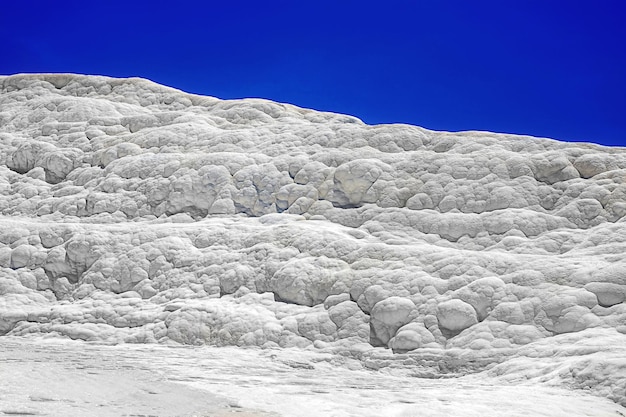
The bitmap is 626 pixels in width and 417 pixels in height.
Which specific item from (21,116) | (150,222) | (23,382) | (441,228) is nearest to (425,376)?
(441,228)

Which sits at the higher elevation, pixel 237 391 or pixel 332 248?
pixel 332 248

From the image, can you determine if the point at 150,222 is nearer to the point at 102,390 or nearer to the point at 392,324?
the point at 392,324

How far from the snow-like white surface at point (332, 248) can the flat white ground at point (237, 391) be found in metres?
0.09

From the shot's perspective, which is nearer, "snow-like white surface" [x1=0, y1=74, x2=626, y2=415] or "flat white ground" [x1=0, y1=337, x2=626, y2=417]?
"flat white ground" [x1=0, y1=337, x2=626, y2=417]

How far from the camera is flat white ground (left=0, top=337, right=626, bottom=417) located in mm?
5496

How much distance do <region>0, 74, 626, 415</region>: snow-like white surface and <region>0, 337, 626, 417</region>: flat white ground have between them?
86mm

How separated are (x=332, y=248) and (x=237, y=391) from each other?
5.51m

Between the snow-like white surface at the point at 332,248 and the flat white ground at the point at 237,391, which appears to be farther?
the snow-like white surface at the point at 332,248

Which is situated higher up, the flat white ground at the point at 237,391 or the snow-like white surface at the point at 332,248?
the snow-like white surface at the point at 332,248

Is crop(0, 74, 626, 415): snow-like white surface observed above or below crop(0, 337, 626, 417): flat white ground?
above

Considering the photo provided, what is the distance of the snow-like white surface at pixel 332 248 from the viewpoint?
9.09 meters

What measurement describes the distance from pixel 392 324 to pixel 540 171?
17.2 ft

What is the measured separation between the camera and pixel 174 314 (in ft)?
35.3

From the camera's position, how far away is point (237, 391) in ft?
21.2
